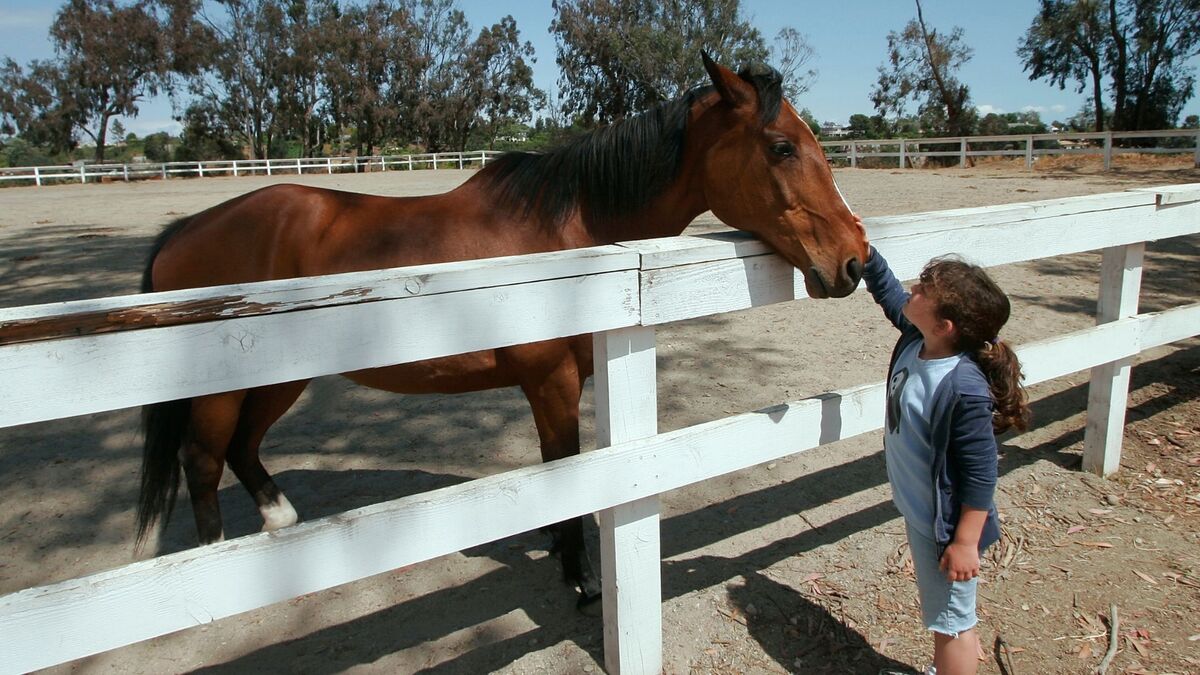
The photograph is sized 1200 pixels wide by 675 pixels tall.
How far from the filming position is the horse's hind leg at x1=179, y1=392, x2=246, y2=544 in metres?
3.02

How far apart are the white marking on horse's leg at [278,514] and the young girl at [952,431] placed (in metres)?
→ 2.64

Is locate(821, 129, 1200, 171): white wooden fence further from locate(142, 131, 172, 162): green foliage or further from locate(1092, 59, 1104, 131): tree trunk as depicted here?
locate(142, 131, 172, 162): green foliage

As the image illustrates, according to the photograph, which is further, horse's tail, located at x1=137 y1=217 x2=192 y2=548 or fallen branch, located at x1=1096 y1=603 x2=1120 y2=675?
horse's tail, located at x1=137 y1=217 x2=192 y2=548

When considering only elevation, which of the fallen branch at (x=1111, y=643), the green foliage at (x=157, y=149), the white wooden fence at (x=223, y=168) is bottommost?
the fallen branch at (x=1111, y=643)

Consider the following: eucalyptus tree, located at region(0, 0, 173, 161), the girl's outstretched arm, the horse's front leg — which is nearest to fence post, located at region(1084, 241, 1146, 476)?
the girl's outstretched arm

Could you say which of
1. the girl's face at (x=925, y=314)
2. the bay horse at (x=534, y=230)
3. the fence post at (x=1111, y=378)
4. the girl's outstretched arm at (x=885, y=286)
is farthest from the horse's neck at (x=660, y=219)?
the fence post at (x=1111, y=378)

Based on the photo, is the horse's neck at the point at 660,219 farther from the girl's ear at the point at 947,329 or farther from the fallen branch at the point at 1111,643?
the fallen branch at the point at 1111,643

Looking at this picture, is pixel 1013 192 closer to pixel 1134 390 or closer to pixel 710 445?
pixel 1134 390

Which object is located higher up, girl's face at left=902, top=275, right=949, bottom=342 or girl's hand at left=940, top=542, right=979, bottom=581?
girl's face at left=902, top=275, right=949, bottom=342

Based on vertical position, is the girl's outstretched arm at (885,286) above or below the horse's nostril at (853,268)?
below

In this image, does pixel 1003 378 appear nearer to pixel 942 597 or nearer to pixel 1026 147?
pixel 942 597

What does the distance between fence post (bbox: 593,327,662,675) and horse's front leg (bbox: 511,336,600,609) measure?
494 millimetres

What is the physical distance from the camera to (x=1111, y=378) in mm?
3633

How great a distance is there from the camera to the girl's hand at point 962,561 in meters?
2.03
